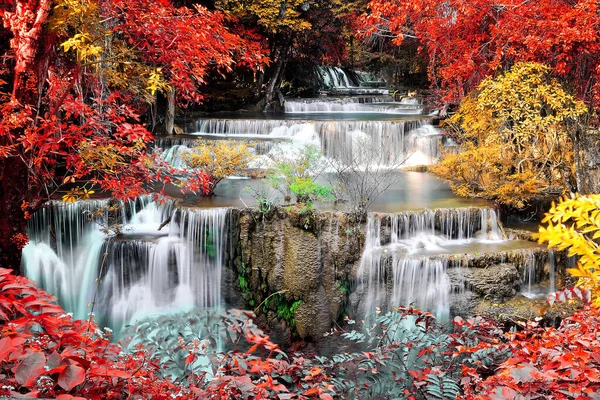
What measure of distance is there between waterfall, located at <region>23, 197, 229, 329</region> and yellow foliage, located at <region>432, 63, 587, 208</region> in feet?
18.5

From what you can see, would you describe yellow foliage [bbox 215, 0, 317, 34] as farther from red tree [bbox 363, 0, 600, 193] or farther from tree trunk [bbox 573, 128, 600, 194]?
tree trunk [bbox 573, 128, 600, 194]

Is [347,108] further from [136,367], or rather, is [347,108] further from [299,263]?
[136,367]

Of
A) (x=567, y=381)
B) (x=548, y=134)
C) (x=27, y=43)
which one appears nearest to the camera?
(x=567, y=381)

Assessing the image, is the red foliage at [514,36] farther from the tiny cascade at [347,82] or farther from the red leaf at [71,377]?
the red leaf at [71,377]

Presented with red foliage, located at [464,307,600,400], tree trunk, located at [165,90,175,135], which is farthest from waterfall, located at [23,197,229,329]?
tree trunk, located at [165,90,175,135]

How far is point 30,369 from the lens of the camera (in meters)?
1.71

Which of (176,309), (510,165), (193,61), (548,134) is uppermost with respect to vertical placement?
(193,61)

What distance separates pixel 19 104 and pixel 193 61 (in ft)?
6.98

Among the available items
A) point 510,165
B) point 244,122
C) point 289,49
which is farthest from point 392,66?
point 510,165

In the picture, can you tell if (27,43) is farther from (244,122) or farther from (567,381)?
(244,122)

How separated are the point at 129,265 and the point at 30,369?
732 centimetres

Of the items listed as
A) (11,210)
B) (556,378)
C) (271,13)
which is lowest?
(556,378)

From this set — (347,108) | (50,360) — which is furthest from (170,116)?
(50,360)

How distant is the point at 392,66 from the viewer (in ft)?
83.1
